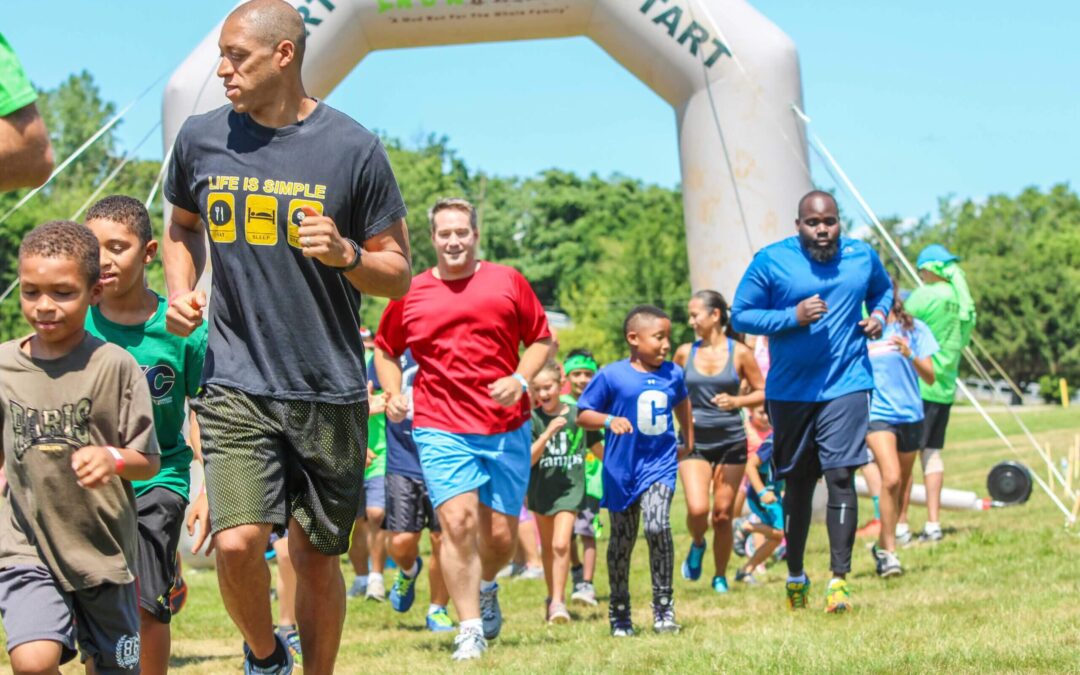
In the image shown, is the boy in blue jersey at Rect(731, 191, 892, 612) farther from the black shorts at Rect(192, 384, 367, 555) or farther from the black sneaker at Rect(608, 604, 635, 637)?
the black shorts at Rect(192, 384, 367, 555)

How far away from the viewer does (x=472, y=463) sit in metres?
7.01

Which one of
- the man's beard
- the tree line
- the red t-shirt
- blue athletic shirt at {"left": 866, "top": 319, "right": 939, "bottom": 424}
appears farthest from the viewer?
the tree line

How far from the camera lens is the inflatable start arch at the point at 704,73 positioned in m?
12.3

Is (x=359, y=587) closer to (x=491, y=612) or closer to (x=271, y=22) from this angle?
(x=491, y=612)

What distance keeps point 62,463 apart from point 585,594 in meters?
5.92

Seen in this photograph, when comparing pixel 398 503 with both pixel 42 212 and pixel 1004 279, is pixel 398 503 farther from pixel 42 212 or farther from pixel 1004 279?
pixel 1004 279

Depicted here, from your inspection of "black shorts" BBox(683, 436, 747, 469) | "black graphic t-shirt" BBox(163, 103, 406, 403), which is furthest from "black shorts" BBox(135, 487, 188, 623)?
"black shorts" BBox(683, 436, 747, 469)

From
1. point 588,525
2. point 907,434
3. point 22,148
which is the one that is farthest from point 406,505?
point 22,148

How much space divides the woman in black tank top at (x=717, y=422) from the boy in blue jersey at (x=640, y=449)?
5.50 ft

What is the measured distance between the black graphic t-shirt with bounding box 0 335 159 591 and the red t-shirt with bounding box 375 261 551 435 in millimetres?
2963

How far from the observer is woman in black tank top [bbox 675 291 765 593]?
9.95 metres

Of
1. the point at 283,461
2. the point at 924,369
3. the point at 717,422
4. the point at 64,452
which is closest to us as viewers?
the point at 64,452

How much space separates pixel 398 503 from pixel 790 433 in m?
2.43

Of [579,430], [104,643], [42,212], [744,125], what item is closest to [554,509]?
[579,430]
